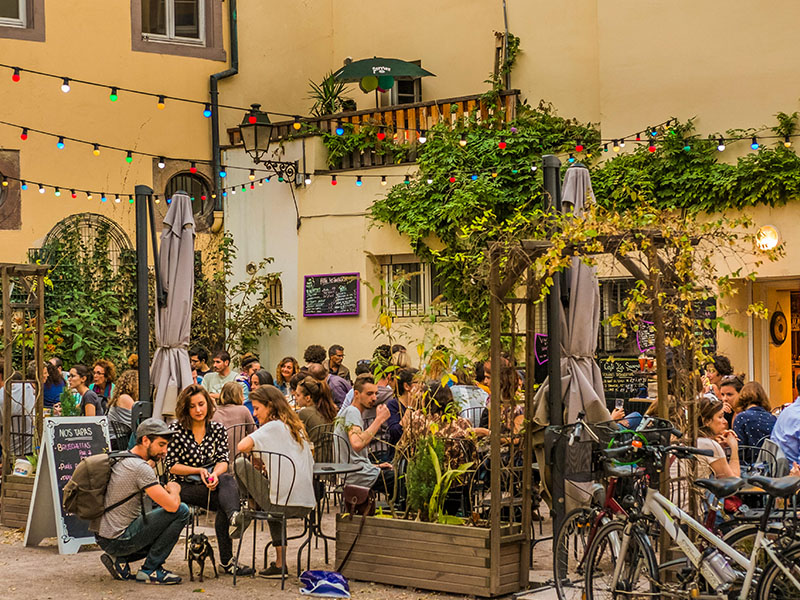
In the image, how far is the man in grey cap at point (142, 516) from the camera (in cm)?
764

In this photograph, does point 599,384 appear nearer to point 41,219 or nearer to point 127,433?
point 127,433

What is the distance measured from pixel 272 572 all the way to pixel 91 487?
133 cm

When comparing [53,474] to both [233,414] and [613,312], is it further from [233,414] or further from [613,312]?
[613,312]

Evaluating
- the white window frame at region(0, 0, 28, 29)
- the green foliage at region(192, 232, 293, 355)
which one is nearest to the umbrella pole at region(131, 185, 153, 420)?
the green foliage at region(192, 232, 293, 355)

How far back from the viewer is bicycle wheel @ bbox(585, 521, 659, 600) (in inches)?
231

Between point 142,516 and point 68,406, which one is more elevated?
point 68,406

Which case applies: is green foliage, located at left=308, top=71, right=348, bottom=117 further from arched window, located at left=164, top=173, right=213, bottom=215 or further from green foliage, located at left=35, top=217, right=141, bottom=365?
green foliage, located at left=35, top=217, right=141, bottom=365

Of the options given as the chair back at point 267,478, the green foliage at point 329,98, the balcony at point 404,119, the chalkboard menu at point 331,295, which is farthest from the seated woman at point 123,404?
the green foliage at point 329,98

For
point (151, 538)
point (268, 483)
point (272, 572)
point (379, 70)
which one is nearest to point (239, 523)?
point (268, 483)

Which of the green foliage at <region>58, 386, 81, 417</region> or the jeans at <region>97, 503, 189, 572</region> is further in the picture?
the green foliage at <region>58, 386, 81, 417</region>

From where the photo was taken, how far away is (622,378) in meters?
13.7

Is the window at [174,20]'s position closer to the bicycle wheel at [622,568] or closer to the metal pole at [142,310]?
the metal pole at [142,310]

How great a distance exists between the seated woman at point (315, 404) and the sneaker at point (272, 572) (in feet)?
5.32

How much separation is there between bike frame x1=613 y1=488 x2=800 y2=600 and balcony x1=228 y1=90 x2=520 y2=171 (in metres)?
9.72
